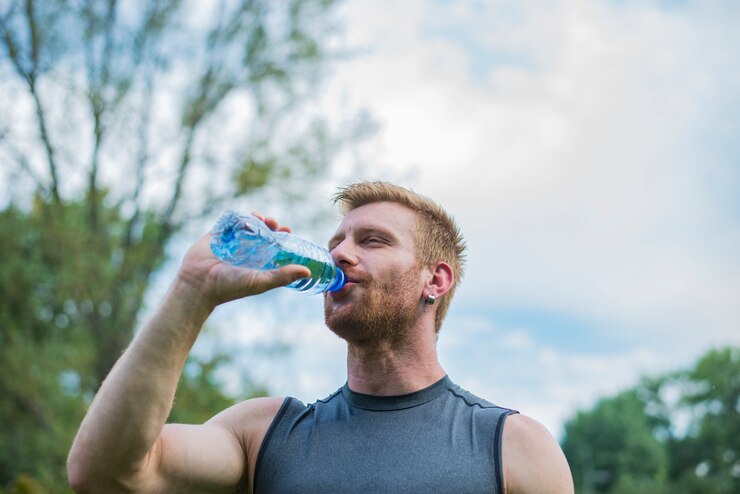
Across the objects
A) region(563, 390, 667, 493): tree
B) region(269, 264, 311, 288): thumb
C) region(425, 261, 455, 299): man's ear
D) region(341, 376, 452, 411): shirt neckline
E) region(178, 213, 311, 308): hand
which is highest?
region(563, 390, 667, 493): tree

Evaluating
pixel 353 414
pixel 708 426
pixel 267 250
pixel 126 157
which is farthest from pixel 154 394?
pixel 708 426

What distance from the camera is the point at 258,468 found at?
2.55 meters

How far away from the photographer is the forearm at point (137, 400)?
208 cm

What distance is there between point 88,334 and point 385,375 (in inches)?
394

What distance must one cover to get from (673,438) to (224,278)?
47279mm

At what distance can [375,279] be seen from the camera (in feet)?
8.91

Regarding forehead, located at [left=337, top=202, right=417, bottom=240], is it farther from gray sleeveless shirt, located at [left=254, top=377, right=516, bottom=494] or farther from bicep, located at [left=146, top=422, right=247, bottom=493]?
bicep, located at [left=146, top=422, right=247, bottom=493]

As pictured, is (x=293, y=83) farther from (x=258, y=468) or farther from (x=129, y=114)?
(x=258, y=468)

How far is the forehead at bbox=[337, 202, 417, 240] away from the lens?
9.52 feet

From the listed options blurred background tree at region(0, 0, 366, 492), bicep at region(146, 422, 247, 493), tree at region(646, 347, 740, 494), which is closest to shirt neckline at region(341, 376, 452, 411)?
bicep at region(146, 422, 247, 493)

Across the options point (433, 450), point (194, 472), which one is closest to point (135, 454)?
point (194, 472)

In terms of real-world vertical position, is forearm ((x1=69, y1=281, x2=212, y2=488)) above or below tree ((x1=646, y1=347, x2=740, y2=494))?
below

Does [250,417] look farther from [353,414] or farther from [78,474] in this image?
[78,474]

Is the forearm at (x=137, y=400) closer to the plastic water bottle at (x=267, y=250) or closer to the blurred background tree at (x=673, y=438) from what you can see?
the plastic water bottle at (x=267, y=250)
